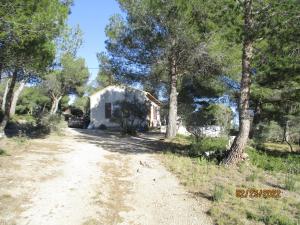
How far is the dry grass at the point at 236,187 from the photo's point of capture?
24.8 feet

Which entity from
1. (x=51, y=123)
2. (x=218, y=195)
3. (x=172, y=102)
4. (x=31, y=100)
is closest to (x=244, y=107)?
(x=218, y=195)

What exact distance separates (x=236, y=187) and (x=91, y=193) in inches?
153

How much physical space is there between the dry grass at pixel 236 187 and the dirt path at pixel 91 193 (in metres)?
0.42

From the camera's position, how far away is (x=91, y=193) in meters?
9.27

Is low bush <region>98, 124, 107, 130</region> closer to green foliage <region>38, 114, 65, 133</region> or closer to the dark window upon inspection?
the dark window

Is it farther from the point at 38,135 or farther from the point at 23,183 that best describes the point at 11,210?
the point at 38,135

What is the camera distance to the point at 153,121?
131ft

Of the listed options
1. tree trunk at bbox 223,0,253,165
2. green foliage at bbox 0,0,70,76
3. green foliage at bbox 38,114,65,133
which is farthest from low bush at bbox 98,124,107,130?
tree trunk at bbox 223,0,253,165

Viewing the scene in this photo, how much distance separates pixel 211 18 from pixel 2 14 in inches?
270

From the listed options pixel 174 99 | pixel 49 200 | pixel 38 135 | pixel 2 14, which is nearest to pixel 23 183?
pixel 49 200

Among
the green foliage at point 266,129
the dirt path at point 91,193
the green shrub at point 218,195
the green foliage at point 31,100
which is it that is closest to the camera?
the dirt path at point 91,193

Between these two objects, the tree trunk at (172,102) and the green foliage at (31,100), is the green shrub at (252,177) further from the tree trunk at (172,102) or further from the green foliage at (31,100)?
the green foliage at (31,100)
